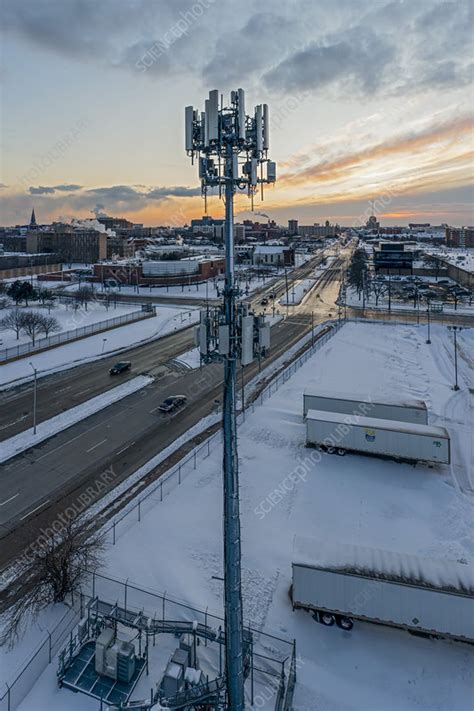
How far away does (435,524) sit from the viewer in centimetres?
1958

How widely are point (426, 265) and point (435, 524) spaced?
129146mm

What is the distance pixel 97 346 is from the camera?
50688 millimetres

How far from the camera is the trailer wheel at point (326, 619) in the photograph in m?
14.6

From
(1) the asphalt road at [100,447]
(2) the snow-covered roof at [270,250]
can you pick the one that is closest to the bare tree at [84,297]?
(1) the asphalt road at [100,447]

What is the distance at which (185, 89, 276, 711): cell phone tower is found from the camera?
8531 mm

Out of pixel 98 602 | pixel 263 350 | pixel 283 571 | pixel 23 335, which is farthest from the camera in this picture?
pixel 23 335

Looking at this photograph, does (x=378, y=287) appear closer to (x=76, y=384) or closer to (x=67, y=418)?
(x=76, y=384)

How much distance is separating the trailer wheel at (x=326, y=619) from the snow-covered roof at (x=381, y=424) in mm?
12215

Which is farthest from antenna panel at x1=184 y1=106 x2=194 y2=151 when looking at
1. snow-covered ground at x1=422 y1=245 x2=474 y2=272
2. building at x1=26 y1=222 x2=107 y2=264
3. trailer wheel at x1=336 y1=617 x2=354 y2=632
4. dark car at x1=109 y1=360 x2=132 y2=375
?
building at x1=26 y1=222 x2=107 y2=264

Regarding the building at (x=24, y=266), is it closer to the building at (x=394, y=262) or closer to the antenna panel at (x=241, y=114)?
the building at (x=394, y=262)

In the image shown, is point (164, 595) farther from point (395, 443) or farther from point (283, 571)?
point (395, 443)

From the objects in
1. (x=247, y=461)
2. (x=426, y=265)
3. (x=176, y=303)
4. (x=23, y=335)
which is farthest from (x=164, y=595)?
(x=426, y=265)

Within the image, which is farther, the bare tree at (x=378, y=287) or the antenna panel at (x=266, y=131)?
the bare tree at (x=378, y=287)

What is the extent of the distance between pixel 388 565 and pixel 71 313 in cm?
6298
